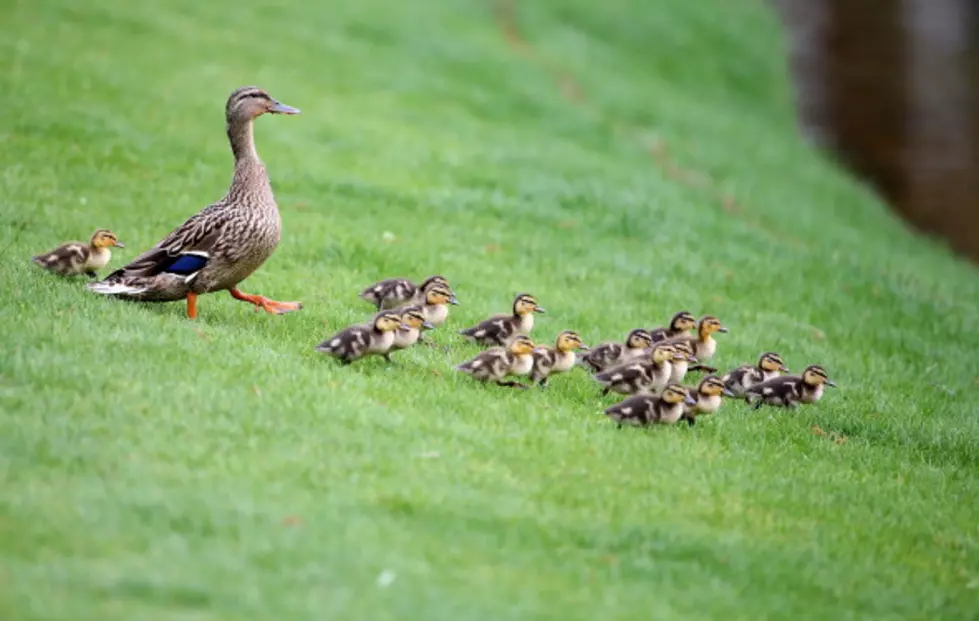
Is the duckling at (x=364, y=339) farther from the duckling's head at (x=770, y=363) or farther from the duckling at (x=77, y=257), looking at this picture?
the duckling's head at (x=770, y=363)

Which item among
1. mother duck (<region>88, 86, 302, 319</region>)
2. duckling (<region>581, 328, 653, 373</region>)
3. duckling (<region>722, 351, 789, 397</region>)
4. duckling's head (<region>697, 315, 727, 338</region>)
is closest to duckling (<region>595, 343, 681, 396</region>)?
duckling (<region>581, 328, 653, 373</region>)

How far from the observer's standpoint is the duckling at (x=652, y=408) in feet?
32.9

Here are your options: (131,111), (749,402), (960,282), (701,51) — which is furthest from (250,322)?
(701,51)

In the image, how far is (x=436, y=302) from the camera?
11781 millimetres

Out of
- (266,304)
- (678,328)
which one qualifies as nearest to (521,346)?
(678,328)

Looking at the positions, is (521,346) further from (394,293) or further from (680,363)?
(394,293)

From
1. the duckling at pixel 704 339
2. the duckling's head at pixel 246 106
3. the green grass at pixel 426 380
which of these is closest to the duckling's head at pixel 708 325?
the duckling at pixel 704 339

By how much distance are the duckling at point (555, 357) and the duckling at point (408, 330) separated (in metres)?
0.92

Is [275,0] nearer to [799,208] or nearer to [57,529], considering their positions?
[799,208]

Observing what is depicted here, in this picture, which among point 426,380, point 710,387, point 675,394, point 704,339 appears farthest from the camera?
point 704,339

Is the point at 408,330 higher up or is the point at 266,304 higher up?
the point at 408,330

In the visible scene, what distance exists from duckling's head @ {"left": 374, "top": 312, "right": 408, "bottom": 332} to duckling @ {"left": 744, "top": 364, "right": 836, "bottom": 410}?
9.79ft

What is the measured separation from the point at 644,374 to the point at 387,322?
6.48 feet

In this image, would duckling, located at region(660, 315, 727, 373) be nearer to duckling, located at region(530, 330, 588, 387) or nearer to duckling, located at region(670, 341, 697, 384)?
duckling, located at region(670, 341, 697, 384)
